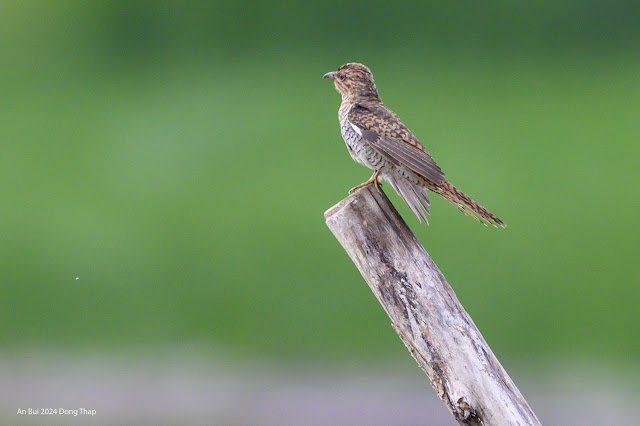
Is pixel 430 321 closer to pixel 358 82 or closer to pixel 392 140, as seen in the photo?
pixel 392 140

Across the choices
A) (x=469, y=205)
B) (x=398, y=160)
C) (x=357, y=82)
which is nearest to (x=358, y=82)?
(x=357, y=82)

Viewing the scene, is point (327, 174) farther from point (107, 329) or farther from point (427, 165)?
point (427, 165)

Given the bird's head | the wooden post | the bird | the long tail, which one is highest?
the bird's head

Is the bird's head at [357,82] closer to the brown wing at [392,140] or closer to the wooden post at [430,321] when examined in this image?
the brown wing at [392,140]

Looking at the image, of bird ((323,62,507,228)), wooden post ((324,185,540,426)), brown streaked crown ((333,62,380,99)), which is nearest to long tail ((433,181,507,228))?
bird ((323,62,507,228))

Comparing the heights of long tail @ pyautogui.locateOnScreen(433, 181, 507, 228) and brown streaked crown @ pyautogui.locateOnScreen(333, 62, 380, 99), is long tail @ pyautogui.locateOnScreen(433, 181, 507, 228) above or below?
below

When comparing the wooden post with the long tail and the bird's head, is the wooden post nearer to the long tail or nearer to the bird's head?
the long tail

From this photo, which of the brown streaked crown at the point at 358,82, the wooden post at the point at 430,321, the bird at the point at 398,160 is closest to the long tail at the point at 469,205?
the bird at the point at 398,160

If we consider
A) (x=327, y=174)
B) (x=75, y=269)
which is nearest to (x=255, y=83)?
(x=327, y=174)
